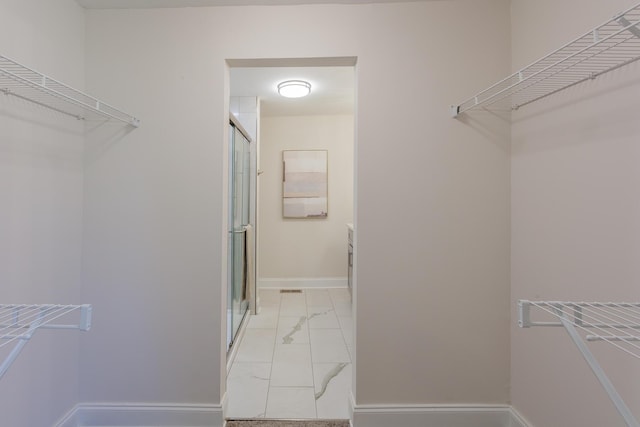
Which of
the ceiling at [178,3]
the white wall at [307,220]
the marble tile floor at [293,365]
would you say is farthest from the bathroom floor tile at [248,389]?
the ceiling at [178,3]

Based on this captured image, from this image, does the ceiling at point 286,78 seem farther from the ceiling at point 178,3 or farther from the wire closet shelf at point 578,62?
the wire closet shelf at point 578,62

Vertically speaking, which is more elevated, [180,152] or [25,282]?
[180,152]

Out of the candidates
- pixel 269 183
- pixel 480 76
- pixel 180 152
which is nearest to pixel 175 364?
pixel 180 152

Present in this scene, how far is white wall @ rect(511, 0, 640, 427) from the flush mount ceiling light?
1767 mm

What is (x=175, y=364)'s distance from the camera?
157cm

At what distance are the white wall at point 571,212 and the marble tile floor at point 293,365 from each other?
1077mm

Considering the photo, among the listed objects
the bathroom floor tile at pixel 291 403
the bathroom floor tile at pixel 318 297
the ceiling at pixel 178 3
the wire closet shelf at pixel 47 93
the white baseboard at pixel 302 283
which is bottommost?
the bathroom floor tile at pixel 291 403

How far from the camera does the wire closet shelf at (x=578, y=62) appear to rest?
2.87 ft

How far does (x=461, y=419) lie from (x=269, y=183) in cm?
337

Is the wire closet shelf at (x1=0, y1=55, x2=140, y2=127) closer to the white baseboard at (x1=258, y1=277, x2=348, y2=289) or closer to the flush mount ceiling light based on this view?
the flush mount ceiling light

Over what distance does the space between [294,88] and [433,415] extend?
2.77 metres

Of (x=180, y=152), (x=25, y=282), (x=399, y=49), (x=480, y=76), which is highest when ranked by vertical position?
(x=399, y=49)

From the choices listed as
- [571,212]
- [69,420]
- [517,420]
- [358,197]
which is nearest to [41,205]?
[69,420]

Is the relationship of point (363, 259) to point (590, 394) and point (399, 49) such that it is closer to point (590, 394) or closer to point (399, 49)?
point (590, 394)
